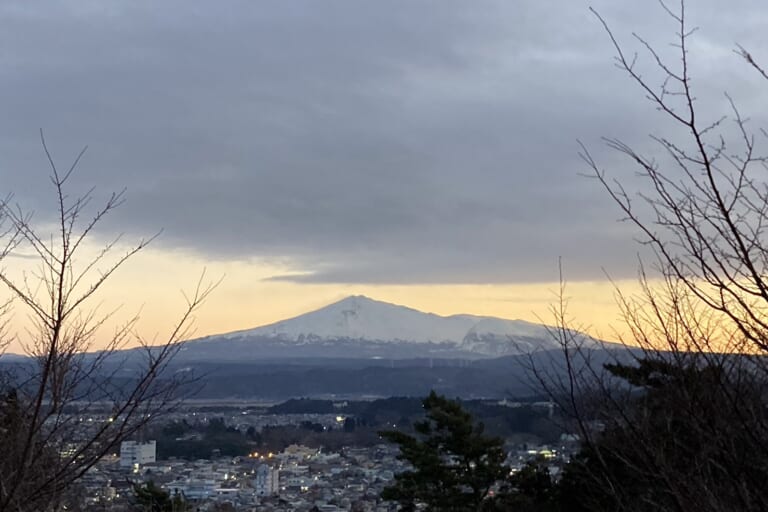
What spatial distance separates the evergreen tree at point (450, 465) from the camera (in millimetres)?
14648

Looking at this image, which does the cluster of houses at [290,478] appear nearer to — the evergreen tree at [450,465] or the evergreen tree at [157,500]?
the evergreen tree at [157,500]

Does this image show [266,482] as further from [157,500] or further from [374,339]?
[374,339]

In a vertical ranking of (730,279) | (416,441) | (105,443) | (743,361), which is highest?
(730,279)

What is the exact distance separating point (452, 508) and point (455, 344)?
13046 cm

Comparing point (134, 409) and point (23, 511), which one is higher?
point (134, 409)

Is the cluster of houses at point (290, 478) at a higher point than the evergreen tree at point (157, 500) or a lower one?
lower

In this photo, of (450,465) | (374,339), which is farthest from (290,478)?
(374,339)

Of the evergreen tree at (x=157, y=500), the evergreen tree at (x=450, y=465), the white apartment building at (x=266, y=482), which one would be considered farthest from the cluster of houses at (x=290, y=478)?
the evergreen tree at (x=450, y=465)

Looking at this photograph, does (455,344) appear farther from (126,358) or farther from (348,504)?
(126,358)

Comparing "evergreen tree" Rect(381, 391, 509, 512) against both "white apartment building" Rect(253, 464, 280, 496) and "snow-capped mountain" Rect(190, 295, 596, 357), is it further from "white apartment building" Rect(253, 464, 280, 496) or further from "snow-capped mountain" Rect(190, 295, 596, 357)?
"snow-capped mountain" Rect(190, 295, 596, 357)

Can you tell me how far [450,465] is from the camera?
15.5 meters

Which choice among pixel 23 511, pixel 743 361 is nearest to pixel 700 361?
pixel 743 361

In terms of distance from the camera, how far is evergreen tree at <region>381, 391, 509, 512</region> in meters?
14.6

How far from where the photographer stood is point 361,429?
52531 mm
